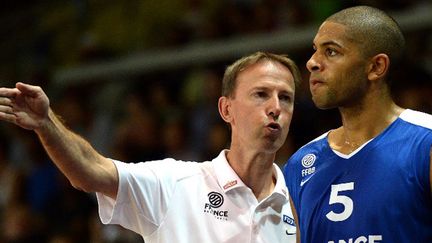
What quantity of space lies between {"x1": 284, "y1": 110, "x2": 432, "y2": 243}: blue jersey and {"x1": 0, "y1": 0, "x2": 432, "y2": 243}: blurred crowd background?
2.92 m

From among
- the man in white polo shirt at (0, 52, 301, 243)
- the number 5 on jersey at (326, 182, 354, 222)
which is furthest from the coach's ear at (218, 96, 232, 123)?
the number 5 on jersey at (326, 182, 354, 222)

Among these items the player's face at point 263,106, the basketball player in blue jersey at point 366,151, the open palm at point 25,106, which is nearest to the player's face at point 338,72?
the basketball player in blue jersey at point 366,151

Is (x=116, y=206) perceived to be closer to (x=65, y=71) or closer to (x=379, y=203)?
(x=379, y=203)

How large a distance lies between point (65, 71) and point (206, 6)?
6.28 feet

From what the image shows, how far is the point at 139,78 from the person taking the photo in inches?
397

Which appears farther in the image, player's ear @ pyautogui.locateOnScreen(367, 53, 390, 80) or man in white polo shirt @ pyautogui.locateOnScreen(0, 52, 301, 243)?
man in white polo shirt @ pyautogui.locateOnScreen(0, 52, 301, 243)

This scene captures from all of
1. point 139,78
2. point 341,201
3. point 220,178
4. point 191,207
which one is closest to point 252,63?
point 220,178

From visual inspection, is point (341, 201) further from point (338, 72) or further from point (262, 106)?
point (262, 106)

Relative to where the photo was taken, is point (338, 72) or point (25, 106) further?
point (338, 72)

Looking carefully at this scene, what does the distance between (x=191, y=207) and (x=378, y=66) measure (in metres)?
1.17

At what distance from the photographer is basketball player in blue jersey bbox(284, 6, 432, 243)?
3617 mm

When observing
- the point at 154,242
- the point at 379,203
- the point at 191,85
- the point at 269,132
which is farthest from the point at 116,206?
the point at 191,85

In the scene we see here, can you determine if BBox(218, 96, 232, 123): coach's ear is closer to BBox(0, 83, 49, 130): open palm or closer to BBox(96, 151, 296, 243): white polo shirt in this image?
BBox(96, 151, 296, 243): white polo shirt

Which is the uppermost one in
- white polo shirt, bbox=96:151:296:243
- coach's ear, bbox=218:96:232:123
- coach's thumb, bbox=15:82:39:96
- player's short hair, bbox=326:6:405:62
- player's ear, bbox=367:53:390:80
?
player's short hair, bbox=326:6:405:62
